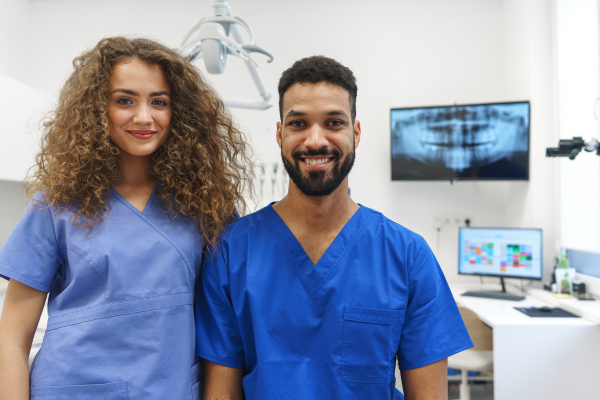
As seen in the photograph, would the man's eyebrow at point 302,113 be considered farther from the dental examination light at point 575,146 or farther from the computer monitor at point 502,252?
the computer monitor at point 502,252

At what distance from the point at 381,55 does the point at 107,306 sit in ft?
10.6

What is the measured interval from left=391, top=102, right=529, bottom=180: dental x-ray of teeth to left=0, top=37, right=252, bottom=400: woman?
2437mm

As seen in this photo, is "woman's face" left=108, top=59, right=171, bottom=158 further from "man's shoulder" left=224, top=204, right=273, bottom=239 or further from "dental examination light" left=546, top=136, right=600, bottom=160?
"dental examination light" left=546, top=136, right=600, bottom=160

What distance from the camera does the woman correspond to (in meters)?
0.98

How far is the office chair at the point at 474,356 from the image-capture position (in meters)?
2.35

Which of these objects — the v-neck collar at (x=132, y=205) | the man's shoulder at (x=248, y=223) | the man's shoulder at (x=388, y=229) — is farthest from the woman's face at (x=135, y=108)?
the man's shoulder at (x=388, y=229)

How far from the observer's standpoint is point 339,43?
3.75m

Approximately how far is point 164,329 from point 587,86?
2789 millimetres

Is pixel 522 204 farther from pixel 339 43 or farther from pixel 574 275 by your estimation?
pixel 339 43

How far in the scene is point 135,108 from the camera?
1087mm

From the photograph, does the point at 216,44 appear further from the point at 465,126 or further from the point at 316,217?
the point at 465,126

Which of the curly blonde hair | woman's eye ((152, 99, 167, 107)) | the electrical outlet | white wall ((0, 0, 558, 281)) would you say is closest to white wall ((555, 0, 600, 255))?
white wall ((0, 0, 558, 281))

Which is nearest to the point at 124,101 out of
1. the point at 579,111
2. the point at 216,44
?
the point at 216,44

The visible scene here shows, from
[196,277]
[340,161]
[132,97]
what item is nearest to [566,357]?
[340,161]
